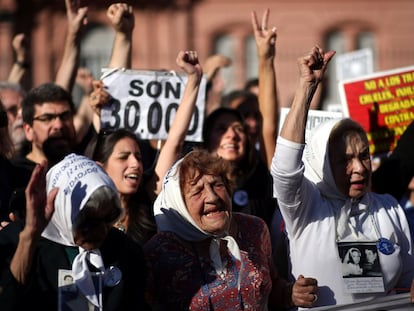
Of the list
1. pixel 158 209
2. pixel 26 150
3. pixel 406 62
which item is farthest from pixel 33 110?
pixel 406 62

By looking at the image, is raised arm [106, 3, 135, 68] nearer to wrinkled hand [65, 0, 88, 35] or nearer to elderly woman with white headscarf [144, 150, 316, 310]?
wrinkled hand [65, 0, 88, 35]

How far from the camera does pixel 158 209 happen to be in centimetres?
516

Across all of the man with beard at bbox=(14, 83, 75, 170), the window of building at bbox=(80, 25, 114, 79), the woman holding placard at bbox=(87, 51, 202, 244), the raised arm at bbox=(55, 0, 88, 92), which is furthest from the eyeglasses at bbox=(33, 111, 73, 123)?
the window of building at bbox=(80, 25, 114, 79)

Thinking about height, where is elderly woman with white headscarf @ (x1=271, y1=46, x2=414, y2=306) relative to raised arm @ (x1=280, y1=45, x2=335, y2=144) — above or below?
below

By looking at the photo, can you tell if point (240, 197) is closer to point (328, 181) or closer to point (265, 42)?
point (265, 42)

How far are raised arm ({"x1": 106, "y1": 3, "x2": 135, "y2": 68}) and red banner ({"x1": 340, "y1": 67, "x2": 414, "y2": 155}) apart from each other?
1.50 m

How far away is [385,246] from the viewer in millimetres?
5426

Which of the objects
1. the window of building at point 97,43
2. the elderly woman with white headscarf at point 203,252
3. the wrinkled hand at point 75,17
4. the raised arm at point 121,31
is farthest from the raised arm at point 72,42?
the window of building at point 97,43

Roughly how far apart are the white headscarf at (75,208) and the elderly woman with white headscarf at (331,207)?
45.1 inches

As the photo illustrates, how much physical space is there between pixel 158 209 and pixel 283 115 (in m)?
1.88

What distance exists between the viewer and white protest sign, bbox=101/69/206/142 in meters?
7.16

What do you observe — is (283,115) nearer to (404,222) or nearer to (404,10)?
(404,222)

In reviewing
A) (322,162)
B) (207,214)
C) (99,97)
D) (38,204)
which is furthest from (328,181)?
(99,97)

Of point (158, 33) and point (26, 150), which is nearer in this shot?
point (26, 150)
